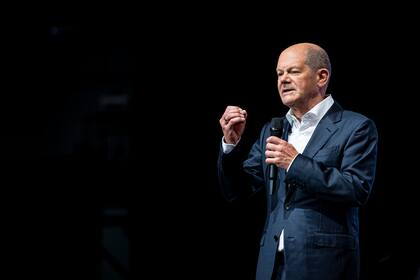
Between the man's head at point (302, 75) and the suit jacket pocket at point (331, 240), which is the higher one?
the man's head at point (302, 75)

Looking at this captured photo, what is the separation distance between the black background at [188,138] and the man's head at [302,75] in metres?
1.12

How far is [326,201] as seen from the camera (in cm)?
158

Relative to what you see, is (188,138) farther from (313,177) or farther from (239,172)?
(313,177)

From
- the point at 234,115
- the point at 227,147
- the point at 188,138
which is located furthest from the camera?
the point at 188,138

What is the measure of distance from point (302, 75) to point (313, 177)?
36cm

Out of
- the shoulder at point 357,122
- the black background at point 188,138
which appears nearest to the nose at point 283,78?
the shoulder at point 357,122

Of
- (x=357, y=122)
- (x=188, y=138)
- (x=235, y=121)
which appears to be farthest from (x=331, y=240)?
(x=188, y=138)

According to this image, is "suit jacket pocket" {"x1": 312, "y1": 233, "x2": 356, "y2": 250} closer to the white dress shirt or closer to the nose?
the white dress shirt

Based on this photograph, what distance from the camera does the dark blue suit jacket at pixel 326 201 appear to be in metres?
1.48

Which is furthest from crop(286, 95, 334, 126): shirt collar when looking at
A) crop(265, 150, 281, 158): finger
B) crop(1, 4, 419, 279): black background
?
crop(1, 4, 419, 279): black background

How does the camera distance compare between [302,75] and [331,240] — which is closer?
[331,240]

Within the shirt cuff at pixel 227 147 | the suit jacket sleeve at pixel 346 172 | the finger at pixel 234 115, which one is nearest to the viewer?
the suit jacket sleeve at pixel 346 172

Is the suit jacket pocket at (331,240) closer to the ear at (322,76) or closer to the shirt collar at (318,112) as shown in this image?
the shirt collar at (318,112)

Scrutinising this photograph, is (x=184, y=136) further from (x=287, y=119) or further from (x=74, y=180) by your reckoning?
(x=287, y=119)
